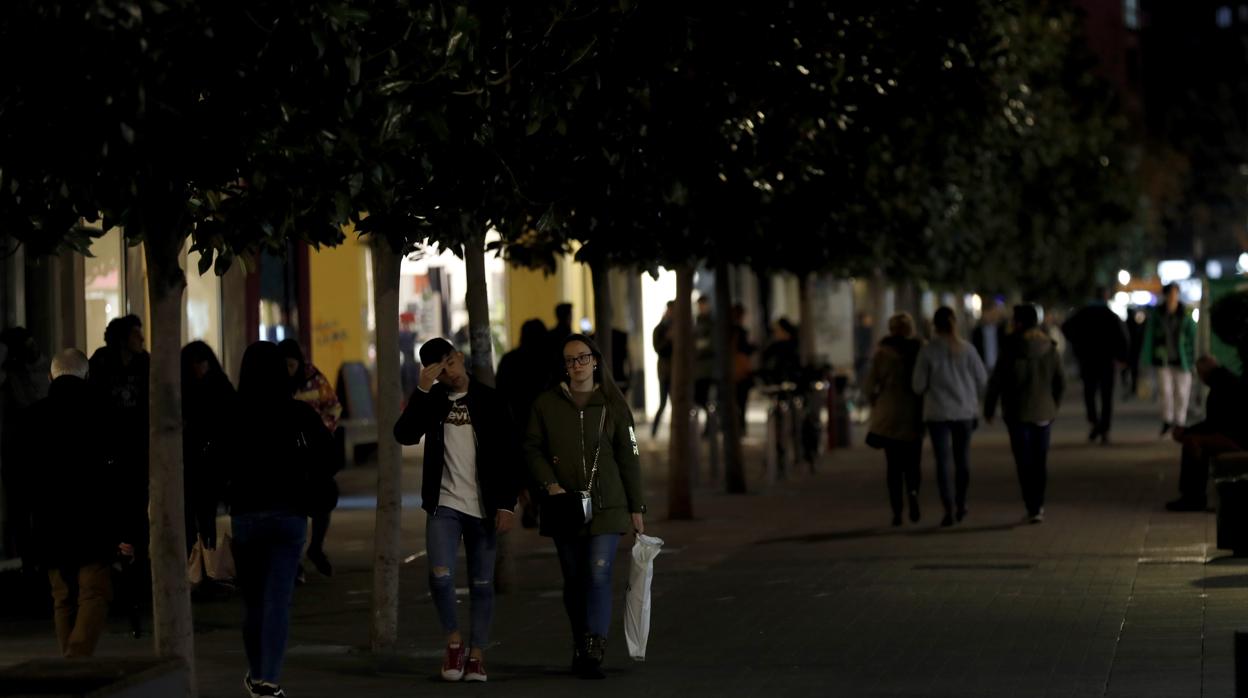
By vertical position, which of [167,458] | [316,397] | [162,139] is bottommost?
[167,458]

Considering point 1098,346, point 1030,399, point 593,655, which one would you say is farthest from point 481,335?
point 1098,346

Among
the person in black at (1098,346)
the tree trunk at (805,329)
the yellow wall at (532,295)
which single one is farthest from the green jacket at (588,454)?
the yellow wall at (532,295)

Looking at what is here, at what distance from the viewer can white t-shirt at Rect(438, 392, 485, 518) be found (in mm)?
11094

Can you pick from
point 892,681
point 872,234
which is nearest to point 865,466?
point 872,234

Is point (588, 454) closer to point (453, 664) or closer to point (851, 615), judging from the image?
point (453, 664)

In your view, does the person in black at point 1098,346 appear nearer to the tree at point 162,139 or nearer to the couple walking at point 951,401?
the couple walking at point 951,401

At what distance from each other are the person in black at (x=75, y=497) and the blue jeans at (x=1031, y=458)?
9.51 m

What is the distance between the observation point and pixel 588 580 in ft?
36.9

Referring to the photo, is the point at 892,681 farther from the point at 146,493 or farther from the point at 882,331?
the point at 882,331

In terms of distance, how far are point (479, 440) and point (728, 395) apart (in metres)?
12.0

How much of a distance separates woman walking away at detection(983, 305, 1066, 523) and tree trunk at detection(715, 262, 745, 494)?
4.27 m

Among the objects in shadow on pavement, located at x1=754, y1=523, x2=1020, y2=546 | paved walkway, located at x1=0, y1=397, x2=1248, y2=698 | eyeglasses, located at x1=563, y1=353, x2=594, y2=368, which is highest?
eyeglasses, located at x1=563, y1=353, x2=594, y2=368

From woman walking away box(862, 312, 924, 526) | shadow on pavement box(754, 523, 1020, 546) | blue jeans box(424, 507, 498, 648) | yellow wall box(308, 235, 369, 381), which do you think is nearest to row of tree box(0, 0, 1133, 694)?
blue jeans box(424, 507, 498, 648)

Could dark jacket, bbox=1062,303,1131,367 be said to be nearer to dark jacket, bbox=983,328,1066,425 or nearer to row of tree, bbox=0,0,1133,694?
row of tree, bbox=0,0,1133,694
